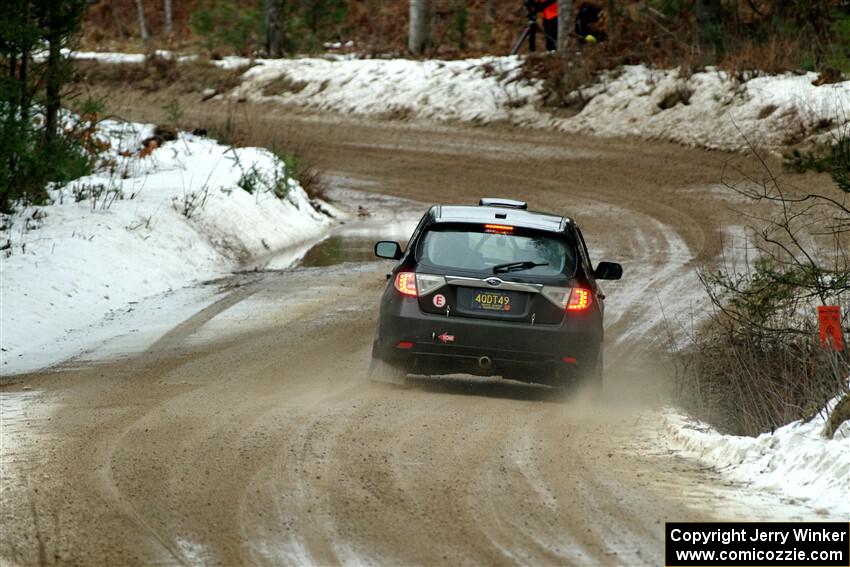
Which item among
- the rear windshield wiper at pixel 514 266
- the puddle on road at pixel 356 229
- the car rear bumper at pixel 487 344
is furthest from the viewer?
the puddle on road at pixel 356 229

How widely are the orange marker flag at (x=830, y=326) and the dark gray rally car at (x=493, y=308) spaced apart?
81.0 inches

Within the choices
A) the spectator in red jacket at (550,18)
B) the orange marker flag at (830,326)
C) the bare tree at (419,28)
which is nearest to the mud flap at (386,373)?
the orange marker flag at (830,326)

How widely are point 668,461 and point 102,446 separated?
12.1 feet

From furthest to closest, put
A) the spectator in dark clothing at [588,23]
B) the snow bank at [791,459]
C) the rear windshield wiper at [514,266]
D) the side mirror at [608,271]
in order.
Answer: the spectator in dark clothing at [588,23] → the side mirror at [608,271] → the rear windshield wiper at [514,266] → the snow bank at [791,459]

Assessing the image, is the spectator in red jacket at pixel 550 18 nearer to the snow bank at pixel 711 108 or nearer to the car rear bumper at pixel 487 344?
the snow bank at pixel 711 108

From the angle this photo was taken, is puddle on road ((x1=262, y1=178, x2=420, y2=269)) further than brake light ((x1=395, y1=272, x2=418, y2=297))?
Yes

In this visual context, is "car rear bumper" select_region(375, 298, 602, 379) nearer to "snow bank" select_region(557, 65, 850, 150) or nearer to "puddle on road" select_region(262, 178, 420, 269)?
"puddle on road" select_region(262, 178, 420, 269)

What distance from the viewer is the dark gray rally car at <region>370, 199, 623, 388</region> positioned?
11281 millimetres

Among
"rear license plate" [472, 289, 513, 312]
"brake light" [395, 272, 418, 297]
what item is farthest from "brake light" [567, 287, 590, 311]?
"brake light" [395, 272, 418, 297]

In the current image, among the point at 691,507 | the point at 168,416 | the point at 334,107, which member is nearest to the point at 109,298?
the point at 168,416

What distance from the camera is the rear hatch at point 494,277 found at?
11328mm

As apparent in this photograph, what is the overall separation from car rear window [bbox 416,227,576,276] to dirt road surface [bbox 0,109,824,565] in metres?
1.11

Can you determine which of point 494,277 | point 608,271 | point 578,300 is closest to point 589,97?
point 608,271

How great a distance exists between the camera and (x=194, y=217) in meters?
20.4
